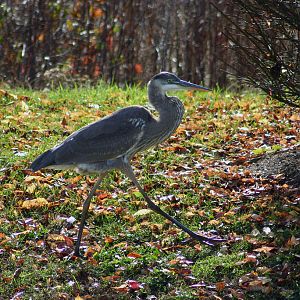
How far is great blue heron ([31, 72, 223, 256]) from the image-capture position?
258 inches

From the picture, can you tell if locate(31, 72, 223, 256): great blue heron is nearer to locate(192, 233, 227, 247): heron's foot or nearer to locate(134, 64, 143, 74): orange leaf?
locate(192, 233, 227, 247): heron's foot

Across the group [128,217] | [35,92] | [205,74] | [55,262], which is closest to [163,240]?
[128,217]

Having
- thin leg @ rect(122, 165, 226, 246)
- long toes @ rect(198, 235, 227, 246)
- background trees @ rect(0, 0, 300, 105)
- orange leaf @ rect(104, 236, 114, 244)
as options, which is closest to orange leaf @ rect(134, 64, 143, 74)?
background trees @ rect(0, 0, 300, 105)

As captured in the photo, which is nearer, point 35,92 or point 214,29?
point 35,92

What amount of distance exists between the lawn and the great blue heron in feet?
0.90

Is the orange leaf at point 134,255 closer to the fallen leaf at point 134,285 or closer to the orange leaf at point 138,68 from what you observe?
the fallen leaf at point 134,285

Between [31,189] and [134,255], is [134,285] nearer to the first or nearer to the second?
[134,255]

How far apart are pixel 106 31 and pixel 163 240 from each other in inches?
227

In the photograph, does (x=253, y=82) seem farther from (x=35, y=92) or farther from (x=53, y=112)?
(x=35, y=92)

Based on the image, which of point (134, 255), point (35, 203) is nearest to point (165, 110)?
point (134, 255)

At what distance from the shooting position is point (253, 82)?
7348 millimetres

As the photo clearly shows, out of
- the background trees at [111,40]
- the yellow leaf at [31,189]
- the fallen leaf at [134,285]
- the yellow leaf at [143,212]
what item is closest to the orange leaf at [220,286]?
the fallen leaf at [134,285]

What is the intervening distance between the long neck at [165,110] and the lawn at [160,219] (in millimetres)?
787

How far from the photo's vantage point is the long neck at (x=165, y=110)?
680 cm
